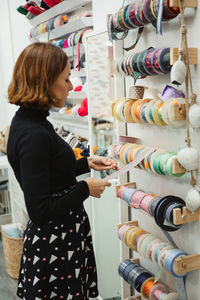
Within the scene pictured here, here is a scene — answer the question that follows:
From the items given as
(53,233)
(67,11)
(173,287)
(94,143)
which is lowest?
(173,287)

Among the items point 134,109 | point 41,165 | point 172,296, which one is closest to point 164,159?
point 134,109

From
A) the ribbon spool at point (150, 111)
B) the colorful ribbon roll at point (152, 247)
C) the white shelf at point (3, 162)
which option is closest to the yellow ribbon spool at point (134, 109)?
the ribbon spool at point (150, 111)

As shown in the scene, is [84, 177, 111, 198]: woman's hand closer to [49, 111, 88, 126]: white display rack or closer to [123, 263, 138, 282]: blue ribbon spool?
[123, 263, 138, 282]: blue ribbon spool

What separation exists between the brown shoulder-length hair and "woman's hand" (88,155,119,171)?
1.43 feet

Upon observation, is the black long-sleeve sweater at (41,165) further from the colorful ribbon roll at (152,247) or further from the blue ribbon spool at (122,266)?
the blue ribbon spool at (122,266)

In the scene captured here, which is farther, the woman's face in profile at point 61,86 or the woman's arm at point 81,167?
the woman's arm at point 81,167

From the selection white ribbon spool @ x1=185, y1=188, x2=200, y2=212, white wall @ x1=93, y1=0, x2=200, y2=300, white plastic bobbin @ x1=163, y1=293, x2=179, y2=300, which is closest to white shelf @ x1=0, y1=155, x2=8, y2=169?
white wall @ x1=93, y1=0, x2=200, y2=300

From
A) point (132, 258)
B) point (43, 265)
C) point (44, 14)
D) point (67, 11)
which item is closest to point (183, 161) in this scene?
point (43, 265)

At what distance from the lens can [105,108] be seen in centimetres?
202

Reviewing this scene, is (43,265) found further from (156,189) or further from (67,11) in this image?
(67,11)

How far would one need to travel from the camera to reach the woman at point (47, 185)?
1162 millimetres

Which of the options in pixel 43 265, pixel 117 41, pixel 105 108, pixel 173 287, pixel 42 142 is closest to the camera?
pixel 42 142

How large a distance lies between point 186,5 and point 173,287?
1148 mm

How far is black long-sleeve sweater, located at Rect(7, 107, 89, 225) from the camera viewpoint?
1.15m
